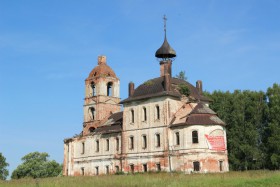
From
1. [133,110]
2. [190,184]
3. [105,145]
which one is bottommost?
[190,184]

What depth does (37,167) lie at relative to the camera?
69875mm

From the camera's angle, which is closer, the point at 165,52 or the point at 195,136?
the point at 195,136

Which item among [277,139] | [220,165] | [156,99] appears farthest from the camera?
[277,139]

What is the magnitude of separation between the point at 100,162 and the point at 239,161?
15528 millimetres

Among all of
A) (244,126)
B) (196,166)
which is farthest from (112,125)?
(244,126)

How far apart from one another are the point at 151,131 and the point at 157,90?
13.4 feet

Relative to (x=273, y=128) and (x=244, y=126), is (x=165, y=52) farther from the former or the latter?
(x=273, y=128)

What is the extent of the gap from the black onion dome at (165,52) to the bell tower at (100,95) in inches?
352

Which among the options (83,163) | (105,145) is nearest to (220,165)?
(105,145)

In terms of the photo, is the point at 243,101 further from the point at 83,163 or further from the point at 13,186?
the point at 13,186

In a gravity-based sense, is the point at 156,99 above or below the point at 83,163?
above

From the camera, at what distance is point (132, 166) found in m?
43.9

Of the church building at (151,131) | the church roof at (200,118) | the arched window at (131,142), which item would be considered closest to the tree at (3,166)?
the church building at (151,131)

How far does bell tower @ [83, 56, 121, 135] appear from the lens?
5225 cm
